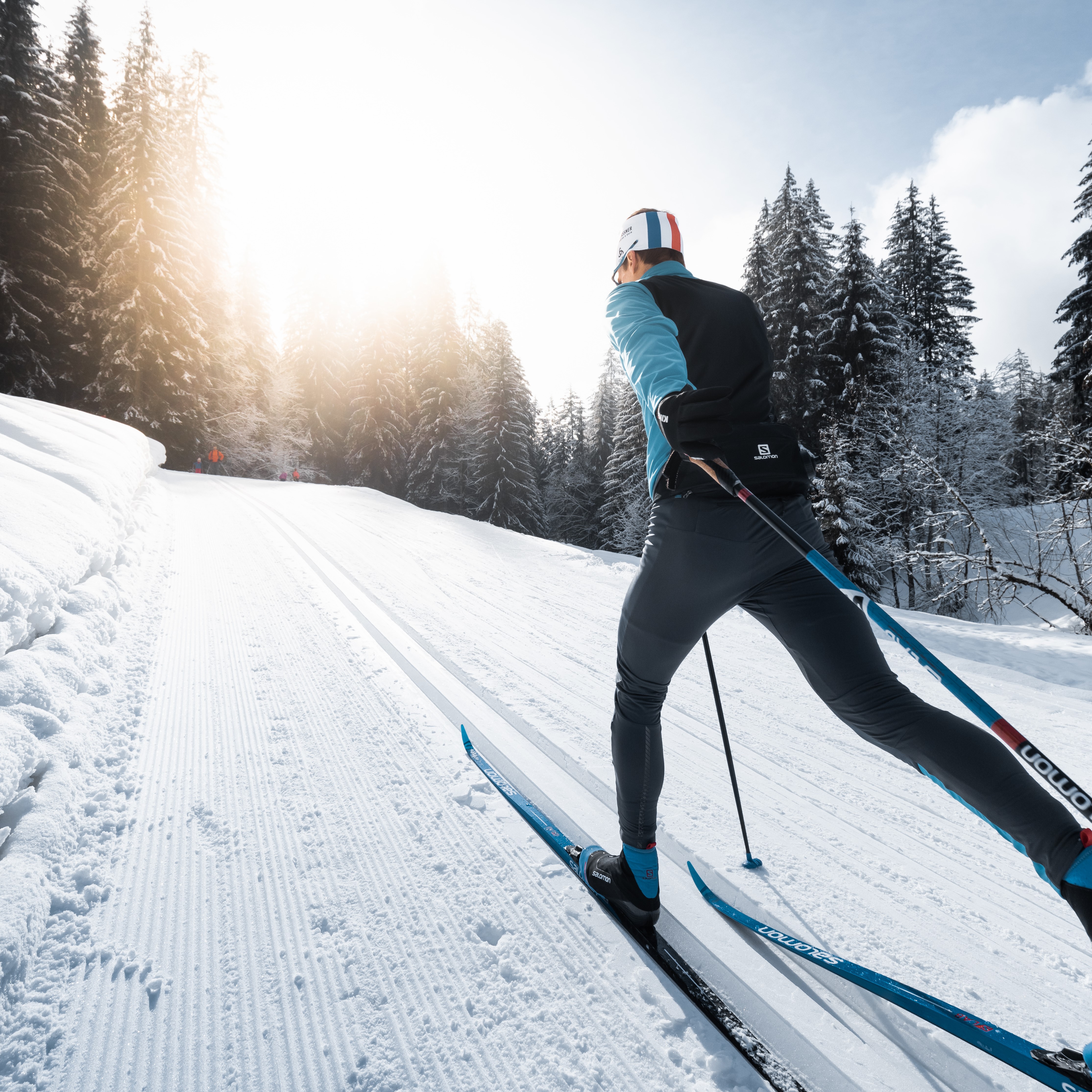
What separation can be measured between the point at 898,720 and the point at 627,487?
24.0 meters

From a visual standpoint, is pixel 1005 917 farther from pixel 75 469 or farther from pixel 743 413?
pixel 75 469

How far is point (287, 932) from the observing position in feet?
5.75

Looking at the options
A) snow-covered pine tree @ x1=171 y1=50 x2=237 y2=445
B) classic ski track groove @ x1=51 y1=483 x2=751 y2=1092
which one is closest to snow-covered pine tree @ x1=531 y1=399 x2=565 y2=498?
snow-covered pine tree @ x1=171 y1=50 x2=237 y2=445

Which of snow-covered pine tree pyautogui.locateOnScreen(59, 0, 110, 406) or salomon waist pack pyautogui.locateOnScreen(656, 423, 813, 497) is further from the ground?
snow-covered pine tree pyautogui.locateOnScreen(59, 0, 110, 406)

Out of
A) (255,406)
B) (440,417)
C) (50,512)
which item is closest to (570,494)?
(440,417)

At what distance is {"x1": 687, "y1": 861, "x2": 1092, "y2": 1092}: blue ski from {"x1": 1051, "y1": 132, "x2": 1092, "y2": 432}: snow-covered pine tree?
837 inches

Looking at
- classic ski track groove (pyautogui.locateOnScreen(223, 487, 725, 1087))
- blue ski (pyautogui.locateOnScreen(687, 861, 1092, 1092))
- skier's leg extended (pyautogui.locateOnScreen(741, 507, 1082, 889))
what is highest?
skier's leg extended (pyautogui.locateOnScreen(741, 507, 1082, 889))

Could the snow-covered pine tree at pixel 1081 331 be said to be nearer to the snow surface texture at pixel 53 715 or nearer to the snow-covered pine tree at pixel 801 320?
the snow-covered pine tree at pixel 801 320

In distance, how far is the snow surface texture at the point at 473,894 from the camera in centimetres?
142

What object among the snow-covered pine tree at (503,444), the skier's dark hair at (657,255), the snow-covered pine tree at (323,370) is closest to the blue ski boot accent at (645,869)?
the skier's dark hair at (657,255)

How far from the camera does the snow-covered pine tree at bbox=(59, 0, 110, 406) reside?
21078 millimetres

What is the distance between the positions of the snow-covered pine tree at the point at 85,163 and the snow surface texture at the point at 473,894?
925 inches

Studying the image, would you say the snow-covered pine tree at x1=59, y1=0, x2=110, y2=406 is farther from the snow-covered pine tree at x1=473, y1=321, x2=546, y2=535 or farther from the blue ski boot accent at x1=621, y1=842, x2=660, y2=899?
the blue ski boot accent at x1=621, y1=842, x2=660, y2=899

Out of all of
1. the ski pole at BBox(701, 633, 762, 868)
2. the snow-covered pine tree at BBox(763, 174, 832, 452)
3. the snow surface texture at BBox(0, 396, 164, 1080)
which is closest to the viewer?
the snow surface texture at BBox(0, 396, 164, 1080)
